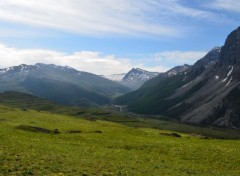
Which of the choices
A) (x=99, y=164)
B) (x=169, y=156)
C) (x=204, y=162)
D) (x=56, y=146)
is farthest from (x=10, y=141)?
(x=204, y=162)

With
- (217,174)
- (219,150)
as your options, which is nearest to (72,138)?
(219,150)

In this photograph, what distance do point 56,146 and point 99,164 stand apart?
39.4 ft

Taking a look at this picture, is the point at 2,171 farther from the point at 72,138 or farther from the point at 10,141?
the point at 72,138

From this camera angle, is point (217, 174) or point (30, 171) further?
point (217, 174)

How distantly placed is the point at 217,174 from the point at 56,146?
2106 cm

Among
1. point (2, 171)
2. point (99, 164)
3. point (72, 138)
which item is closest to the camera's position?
point (2, 171)

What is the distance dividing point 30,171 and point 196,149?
29136 mm

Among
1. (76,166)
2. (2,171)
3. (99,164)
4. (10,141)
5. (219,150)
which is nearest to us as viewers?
(2,171)

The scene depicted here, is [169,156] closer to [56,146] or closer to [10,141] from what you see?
[56,146]

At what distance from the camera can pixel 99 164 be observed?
3900 cm

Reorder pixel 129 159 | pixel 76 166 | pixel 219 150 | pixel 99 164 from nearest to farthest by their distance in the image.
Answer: pixel 76 166 → pixel 99 164 → pixel 129 159 → pixel 219 150

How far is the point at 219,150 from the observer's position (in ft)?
177

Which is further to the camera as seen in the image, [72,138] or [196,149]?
[72,138]

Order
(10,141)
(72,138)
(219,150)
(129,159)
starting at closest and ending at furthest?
(129,159) → (10,141) → (219,150) → (72,138)
